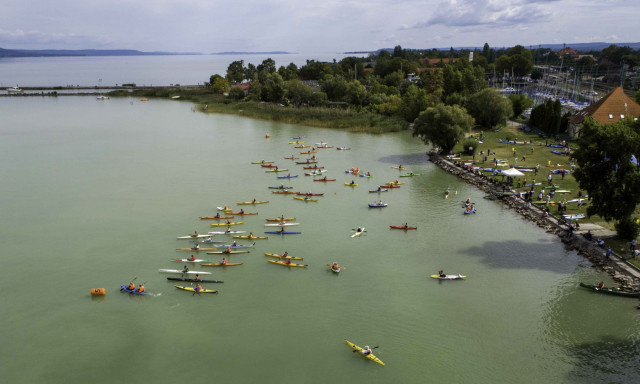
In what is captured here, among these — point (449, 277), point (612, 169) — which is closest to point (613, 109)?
point (612, 169)

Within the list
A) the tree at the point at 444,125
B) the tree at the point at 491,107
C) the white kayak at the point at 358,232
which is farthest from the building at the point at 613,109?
the white kayak at the point at 358,232

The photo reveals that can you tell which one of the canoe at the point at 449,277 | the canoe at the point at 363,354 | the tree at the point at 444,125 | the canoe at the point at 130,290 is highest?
the tree at the point at 444,125

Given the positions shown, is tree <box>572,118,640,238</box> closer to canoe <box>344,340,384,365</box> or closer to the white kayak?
the white kayak

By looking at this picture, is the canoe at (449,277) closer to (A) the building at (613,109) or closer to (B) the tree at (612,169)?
(B) the tree at (612,169)

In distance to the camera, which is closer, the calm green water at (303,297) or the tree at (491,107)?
the calm green water at (303,297)

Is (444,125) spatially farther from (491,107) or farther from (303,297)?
(303,297)

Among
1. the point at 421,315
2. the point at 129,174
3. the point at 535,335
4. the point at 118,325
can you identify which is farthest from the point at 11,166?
the point at 535,335
